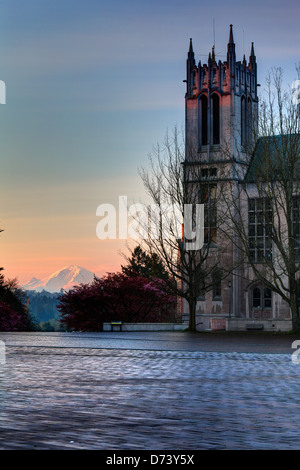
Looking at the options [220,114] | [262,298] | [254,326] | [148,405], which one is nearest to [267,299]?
[262,298]

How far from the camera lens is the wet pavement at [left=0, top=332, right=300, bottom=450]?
6672 mm

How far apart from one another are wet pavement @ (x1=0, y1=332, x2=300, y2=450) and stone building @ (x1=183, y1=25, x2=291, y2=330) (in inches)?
1857

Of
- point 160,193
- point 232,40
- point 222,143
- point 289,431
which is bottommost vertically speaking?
point 289,431

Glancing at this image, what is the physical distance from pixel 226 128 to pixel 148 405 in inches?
2290

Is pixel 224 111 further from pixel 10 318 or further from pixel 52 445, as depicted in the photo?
pixel 52 445

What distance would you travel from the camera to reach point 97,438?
264 inches

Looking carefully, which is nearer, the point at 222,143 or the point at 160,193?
the point at 160,193

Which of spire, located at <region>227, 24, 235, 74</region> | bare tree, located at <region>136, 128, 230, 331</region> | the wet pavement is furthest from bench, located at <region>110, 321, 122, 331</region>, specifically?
the wet pavement

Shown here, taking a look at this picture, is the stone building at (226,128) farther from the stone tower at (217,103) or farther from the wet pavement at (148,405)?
the wet pavement at (148,405)

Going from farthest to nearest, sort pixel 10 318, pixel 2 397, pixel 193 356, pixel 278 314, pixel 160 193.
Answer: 1. pixel 10 318
2. pixel 278 314
3. pixel 160 193
4. pixel 193 356
5. pixel 2 397

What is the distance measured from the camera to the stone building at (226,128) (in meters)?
63.8

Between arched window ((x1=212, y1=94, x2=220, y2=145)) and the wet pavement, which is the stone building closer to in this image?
arched window ((x1=212, y1=94, x2=220, y2=145))
